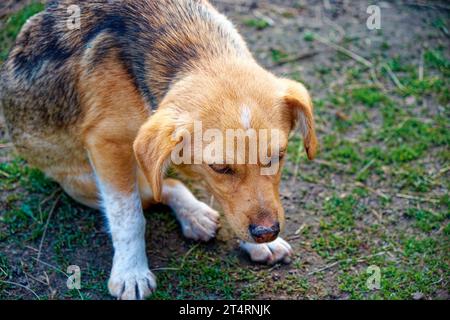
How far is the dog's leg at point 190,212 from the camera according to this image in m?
5.09

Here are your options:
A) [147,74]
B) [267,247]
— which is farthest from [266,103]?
[267,247]

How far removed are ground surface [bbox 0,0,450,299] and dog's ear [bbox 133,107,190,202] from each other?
4.16 feet

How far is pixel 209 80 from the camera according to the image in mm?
4020

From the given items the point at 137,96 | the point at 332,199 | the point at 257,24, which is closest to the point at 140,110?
the point at 137,96

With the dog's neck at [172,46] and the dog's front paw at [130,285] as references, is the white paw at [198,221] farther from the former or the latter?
the dog's neck at [172,46]

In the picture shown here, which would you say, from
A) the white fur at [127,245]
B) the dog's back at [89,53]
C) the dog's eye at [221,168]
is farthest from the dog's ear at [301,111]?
the white fur at [127,245]

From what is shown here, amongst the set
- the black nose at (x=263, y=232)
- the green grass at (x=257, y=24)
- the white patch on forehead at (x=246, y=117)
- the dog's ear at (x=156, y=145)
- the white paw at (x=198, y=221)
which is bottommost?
the white paw at (x=198, y=221)

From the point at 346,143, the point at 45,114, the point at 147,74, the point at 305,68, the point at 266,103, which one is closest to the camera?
the point at 266,103

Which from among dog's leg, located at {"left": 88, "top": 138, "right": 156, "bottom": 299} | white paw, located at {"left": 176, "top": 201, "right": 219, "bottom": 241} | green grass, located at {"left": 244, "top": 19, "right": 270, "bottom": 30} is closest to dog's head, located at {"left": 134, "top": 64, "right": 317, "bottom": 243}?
dog's leg, located at {"left": 88, "top": 138, "right": 156, "bottom": 299}

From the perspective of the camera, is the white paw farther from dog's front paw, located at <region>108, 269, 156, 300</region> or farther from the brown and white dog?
dog's front paw, located at <region>108, 269, 156, 300</region>
